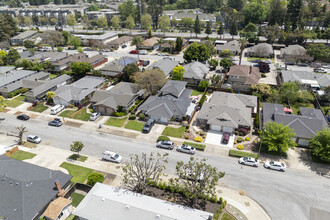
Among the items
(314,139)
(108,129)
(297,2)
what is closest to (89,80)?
(108,129)

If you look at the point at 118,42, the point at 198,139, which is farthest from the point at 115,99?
the point at 118,42

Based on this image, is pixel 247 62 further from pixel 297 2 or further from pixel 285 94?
pixel 297 2

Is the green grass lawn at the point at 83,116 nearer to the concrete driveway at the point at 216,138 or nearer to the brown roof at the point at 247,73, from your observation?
the concrete driveway at the point at 216,138

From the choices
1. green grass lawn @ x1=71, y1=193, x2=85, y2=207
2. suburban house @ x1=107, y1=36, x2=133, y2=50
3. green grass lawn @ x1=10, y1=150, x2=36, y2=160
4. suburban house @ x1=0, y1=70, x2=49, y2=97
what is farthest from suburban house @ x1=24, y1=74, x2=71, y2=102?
suburban house @ x1=107, y1=36, x2=133, y2=50

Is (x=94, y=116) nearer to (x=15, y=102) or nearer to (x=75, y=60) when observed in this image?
(x=15, y=102)

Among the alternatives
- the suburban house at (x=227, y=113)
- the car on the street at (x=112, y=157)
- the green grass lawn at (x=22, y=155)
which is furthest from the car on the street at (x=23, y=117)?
the suburban house at (x=227, y=113)

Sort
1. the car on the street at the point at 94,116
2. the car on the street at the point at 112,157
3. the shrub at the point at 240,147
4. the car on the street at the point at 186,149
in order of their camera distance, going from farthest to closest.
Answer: the car on the street at the point at 94,116
the shrub at the point at 240,147
the car on the street at the point at 186,149
the car on the street at the point at 112,157

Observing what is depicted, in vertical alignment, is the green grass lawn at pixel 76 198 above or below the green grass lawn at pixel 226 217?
below
